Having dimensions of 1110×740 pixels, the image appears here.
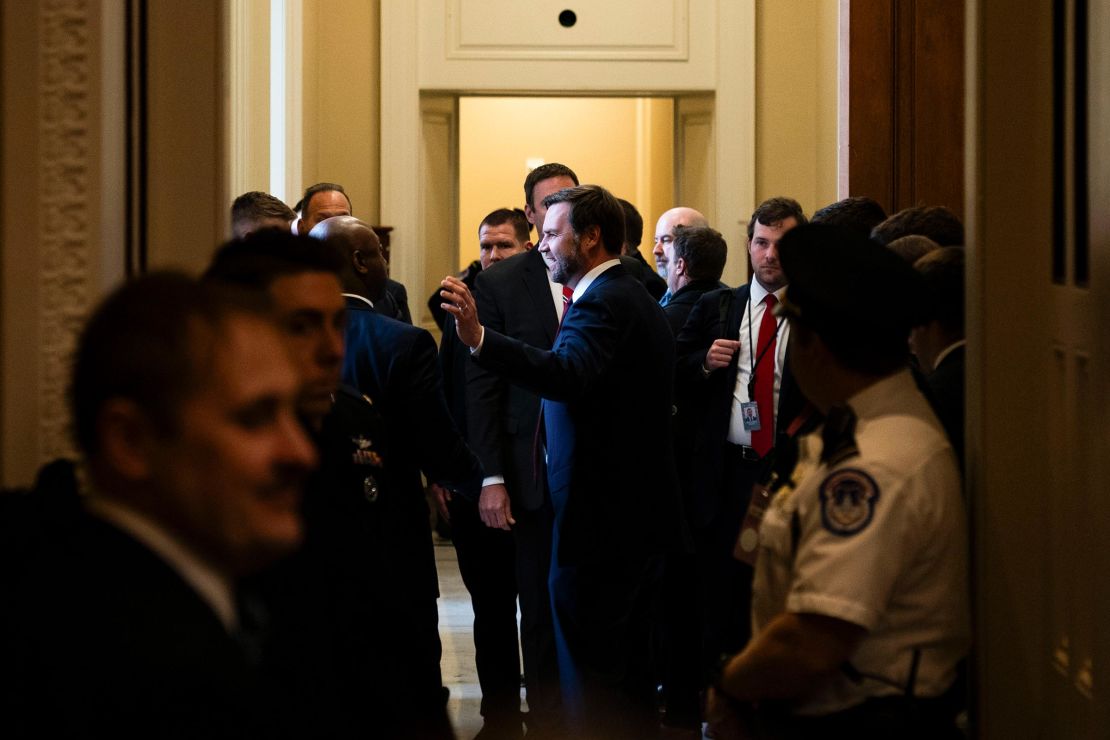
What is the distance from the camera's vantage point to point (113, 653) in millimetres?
1067

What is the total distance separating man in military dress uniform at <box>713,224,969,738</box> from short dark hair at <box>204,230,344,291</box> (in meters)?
0.73

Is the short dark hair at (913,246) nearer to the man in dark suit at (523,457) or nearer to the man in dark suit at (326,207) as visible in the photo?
the man in dark suit at (523,457)

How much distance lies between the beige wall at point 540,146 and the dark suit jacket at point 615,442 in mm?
9707

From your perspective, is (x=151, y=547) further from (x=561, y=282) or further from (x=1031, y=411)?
(x=561, y=282)

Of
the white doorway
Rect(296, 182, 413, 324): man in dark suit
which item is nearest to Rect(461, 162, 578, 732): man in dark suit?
Rect(296, 182, 413, 324): man in dark suit

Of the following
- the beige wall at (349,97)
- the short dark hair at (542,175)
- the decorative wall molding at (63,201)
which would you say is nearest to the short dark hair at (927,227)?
the short dark hair at (542,175)

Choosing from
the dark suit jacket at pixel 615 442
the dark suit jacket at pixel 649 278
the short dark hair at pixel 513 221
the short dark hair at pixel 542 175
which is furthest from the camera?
the short dark hair at pixel 513 221

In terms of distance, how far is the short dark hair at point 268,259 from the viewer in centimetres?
204

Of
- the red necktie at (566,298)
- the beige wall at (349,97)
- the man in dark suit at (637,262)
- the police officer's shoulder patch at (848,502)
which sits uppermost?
the beige wall at (349,97)

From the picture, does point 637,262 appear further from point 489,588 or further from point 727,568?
point 489,588

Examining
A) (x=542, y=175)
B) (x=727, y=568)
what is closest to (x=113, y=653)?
(x=727, y=568)

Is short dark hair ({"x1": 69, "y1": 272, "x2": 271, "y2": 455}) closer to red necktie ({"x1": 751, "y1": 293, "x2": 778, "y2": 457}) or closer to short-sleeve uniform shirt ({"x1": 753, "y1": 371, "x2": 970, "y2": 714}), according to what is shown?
short-sleeve uniform shirt ({"x1": 753, "y1": 371, "x2": 970, "y2": 714})

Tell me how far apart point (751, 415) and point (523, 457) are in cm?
72

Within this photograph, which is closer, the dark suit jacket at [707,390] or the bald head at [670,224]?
the dark suit jacket at [707,390]
